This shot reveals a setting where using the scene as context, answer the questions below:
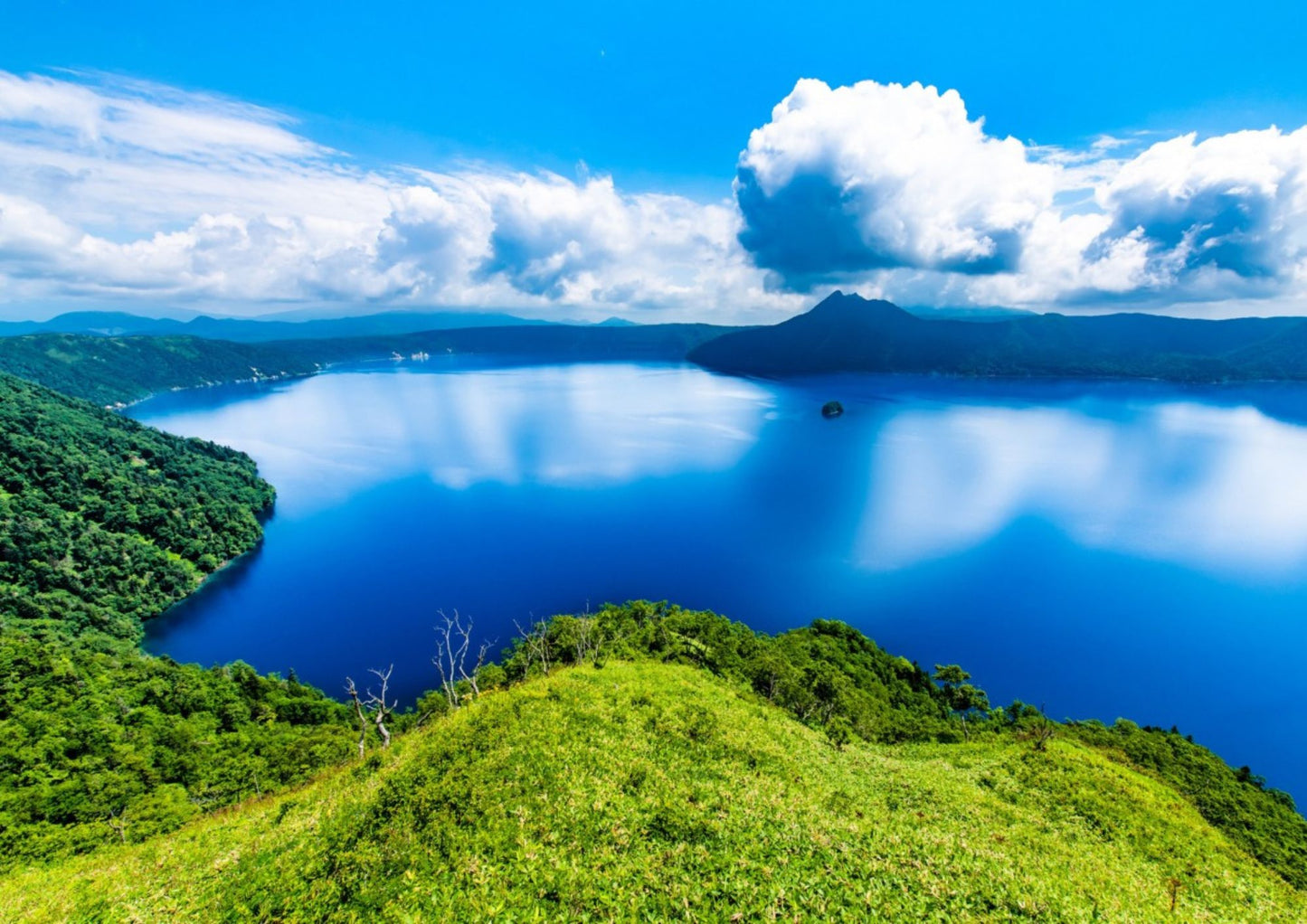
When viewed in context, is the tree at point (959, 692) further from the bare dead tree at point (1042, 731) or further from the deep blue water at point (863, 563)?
the deep blue water at point (863, 563)

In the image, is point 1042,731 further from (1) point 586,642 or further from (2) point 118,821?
(2) point 118,821

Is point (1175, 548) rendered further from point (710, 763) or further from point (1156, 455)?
point (710, 763)

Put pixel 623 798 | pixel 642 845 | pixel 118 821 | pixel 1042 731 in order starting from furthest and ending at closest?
pixel 1042 731 < pixel 118 821 < pixel 623 798 < pixel 642 845

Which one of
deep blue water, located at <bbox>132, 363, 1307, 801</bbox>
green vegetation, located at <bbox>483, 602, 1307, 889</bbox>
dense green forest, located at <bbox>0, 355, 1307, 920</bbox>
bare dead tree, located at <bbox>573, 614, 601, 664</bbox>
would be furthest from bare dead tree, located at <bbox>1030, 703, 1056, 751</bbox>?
bare dead tree, located at <bbox>573, 614, 601, 664</bbox>

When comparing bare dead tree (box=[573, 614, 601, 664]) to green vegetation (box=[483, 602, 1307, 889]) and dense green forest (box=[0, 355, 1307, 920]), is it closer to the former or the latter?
green vegetation (box=[483, 602, 1307, 889])

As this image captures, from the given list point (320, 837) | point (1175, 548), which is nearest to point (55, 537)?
point (320, 837)

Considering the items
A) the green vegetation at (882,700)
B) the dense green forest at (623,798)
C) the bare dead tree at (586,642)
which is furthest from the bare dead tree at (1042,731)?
the bare dead tree at (586,642)

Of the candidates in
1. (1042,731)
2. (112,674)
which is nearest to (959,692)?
(1042,731)
